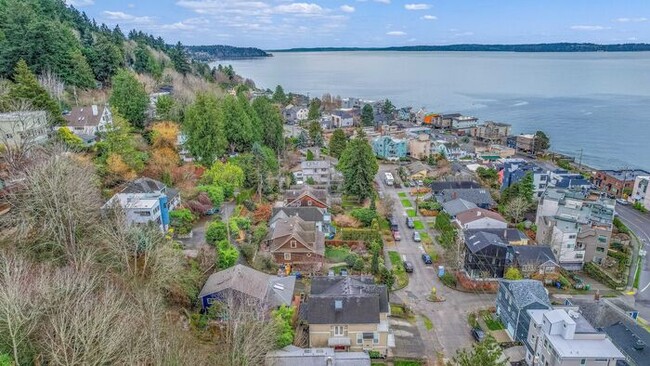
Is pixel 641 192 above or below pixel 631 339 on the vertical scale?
below

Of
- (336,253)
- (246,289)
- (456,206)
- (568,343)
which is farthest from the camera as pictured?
(456,206)

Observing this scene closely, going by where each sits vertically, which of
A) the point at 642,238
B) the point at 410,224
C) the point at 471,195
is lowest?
the point at 642,238

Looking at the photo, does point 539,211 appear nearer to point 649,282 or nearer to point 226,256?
point 649,282

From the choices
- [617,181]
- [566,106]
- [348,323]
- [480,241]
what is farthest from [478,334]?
[566,106]

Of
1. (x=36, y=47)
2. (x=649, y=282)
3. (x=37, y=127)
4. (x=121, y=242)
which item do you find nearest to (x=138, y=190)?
(x=37, y=127)

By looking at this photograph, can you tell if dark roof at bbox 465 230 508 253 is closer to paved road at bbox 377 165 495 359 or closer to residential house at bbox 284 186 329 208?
paved road at bbox 377 165 495 359

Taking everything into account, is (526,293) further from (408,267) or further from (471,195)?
(471,195)

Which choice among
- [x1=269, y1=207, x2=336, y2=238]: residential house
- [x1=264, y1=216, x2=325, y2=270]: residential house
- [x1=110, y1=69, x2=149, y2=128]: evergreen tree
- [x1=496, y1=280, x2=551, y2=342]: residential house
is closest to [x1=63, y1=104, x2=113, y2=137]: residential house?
[x1=110, y1=69, x2=149, y2=128]: evergreen tree
